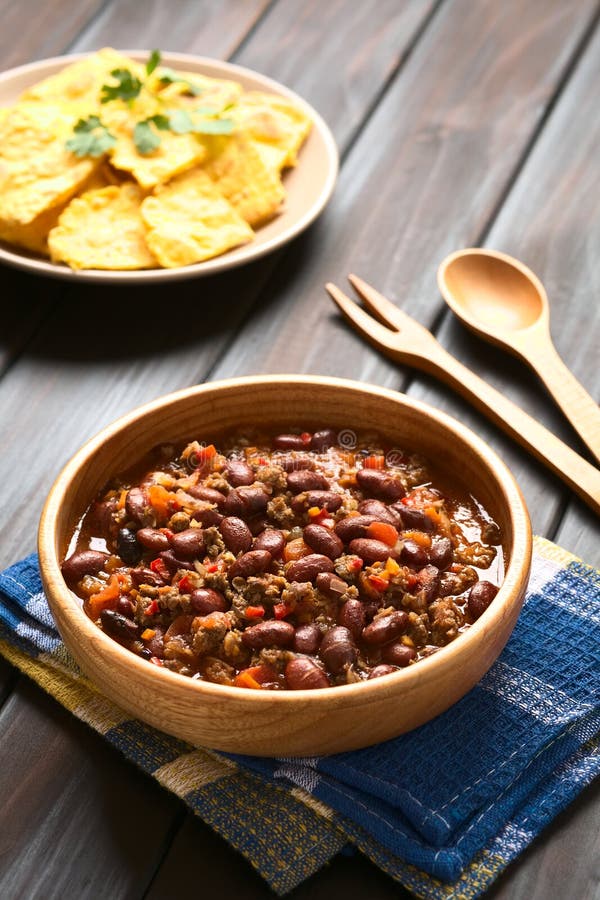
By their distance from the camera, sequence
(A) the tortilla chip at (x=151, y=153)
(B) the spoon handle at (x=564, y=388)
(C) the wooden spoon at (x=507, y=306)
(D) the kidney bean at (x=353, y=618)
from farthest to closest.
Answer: (A) the tortilla chip at (x=151, y=153) → (C) the wooden spoon at (x=507, y=306) → (B) the spoon handle at (x=564, y=388) → (D) the kidney bean at (x=353, y=618)

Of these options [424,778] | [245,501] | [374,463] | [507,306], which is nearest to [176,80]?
[507,306]

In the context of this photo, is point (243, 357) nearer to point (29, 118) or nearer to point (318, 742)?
point (29, 118)

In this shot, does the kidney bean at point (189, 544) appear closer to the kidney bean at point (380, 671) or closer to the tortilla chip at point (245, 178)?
the kidney bean at point (380, 671)

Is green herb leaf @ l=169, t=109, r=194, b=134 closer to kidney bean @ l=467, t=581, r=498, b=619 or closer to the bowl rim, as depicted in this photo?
the bowl rim

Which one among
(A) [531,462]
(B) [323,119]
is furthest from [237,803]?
(B) [323,119]

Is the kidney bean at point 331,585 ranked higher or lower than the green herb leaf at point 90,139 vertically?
lower

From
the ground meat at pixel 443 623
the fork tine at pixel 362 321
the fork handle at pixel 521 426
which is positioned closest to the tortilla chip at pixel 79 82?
the fork tine at pixel 362 321

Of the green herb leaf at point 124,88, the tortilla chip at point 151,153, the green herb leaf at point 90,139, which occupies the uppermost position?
the green herb leaf at point 124,88

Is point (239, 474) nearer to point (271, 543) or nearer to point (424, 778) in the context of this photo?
point (271, 543)
